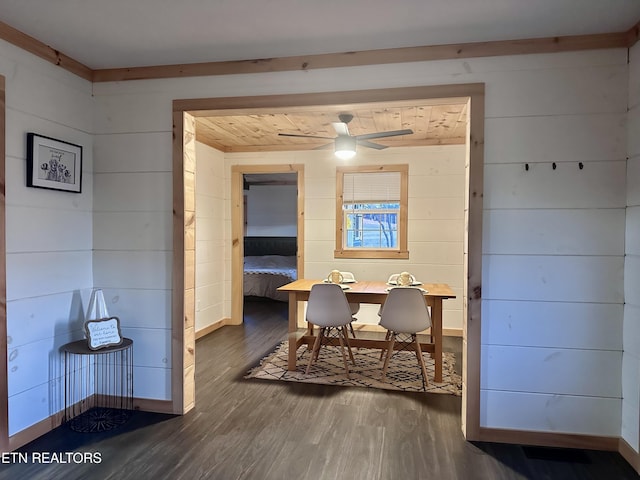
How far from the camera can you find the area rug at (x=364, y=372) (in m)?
3.49

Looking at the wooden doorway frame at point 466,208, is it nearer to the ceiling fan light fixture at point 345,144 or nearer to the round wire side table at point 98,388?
the round wire side table at point 98,388

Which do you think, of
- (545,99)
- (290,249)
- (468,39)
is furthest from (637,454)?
(290,249)

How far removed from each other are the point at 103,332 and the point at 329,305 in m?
1.76

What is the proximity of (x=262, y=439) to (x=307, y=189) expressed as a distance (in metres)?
3.55

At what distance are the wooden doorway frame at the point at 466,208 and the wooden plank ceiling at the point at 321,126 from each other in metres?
0.60

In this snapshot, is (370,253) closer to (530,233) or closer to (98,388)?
(530,233)

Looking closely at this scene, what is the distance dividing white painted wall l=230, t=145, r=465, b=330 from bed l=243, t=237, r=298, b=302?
5.18 feet

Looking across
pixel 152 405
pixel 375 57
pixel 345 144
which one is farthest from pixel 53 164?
pixel 345 144

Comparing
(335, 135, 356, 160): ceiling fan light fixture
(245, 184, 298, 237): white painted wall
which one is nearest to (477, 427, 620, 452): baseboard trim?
(335, 135, 356, 160): ceiling fan light fixture

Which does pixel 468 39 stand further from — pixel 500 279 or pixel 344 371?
pixel 344 371

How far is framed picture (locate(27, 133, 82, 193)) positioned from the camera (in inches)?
98.1

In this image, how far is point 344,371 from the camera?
383 centimetres

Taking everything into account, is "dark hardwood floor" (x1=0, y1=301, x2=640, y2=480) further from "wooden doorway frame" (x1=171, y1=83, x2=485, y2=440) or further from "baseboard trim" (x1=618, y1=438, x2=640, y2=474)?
"wooden doorway frame" (x1=171, y1=83, x2=485, y2=440)

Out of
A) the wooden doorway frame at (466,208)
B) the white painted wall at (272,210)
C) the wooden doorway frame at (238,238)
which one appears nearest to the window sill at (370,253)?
the wooden doorway frame at (238,238)
